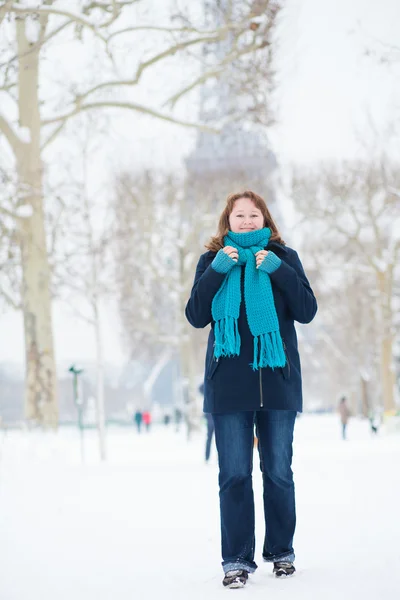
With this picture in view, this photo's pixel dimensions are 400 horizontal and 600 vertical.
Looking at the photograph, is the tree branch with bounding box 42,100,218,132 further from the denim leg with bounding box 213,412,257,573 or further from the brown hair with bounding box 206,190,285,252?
the denim leg with bounding box 213,412,257,573

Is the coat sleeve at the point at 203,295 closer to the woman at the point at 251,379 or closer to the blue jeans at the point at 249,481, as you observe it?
the woman at the point at 251,379

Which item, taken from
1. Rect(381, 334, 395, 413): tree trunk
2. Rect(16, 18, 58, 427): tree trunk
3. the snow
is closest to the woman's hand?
Rect(16, 18, 58, 427): tree trunk

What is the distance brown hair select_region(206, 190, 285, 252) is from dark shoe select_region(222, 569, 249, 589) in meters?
1.51

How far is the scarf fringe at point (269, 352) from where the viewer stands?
4.35 meters

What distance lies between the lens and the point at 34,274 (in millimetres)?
15945

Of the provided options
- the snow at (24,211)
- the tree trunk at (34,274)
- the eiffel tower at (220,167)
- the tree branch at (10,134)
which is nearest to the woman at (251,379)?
the tree trunk at (34,274)

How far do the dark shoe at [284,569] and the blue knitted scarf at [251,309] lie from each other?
0.92m

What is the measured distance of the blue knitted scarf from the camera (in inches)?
172

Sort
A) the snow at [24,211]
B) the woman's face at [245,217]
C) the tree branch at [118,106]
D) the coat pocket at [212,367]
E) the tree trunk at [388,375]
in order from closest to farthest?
the coat pocket at [212,367] < the woman's face at [245,217] < the snow at [24,211] < the tree branch at [118,106] < the tree trunk at [388,375]

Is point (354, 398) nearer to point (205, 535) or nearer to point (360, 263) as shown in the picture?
point (360, 263)

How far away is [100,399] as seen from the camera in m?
19.2

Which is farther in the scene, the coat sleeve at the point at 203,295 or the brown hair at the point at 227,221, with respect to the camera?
the brown hair at the point at 227,221

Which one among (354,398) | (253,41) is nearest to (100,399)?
(253,41)

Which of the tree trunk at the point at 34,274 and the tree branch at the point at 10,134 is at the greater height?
the tree branch at the point at 10,134
